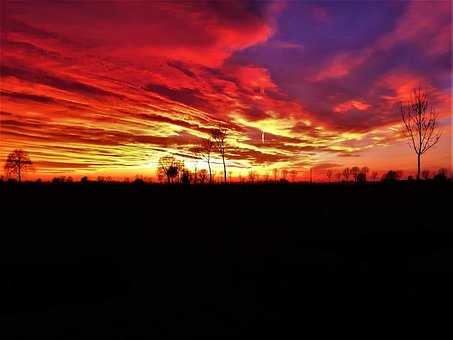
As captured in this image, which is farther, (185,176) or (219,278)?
(185,176)

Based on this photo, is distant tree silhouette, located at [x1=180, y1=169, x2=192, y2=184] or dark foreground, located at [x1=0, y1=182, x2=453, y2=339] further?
distant tree silhouette, located at [x1=180, y1=169, x2=192, y2=184]

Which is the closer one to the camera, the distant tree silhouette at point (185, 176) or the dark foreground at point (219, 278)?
the dark foreground at point (219, 278)

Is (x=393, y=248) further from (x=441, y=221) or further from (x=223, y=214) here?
(x=223, y=214)

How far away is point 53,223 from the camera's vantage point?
13.4 metres

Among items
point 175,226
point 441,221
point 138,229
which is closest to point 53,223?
point 138,229

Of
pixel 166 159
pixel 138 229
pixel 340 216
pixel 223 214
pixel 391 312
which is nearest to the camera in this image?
pixel 391 312

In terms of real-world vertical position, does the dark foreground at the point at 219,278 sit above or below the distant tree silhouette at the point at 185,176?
below

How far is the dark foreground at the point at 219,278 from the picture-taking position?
446 centimetres

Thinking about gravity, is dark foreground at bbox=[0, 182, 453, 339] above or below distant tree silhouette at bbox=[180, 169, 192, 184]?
below

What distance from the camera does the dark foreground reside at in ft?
14.6

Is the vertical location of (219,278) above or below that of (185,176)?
below

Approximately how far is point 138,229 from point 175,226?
162 cm

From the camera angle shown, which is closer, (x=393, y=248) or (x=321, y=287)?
(x=321, y=287)

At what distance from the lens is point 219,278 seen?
652cm
